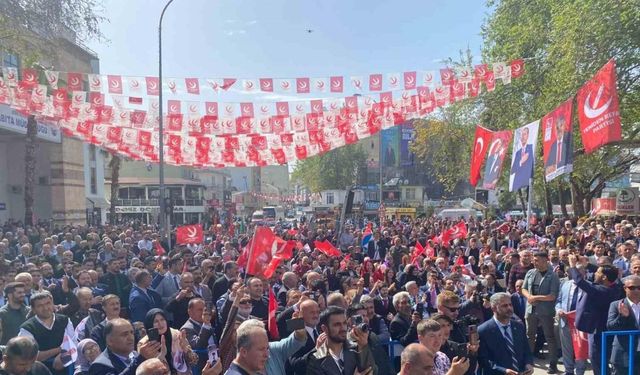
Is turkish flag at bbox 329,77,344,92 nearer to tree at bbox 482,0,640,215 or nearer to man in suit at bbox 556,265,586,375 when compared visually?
tree at bbox 482,0,640,215

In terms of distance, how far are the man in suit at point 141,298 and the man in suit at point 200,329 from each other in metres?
1.65

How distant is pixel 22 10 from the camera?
1338 centimetres

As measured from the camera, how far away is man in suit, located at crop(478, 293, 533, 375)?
5316 mm


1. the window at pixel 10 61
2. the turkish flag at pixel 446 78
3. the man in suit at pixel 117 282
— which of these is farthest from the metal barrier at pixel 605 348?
the window at pixel 10 61

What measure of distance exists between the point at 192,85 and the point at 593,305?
13572 millimetres

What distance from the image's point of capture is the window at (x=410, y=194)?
7750 centimetres

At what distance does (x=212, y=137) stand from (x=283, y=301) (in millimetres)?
14347

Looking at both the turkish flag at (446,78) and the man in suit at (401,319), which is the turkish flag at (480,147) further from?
the man in suit at (401,319)

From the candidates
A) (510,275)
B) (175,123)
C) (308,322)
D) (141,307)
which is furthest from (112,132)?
(308,322)

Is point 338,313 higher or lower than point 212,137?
lower

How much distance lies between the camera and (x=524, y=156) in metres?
14.2

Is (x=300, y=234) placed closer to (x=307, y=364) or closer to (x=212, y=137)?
(x=212, y=137)

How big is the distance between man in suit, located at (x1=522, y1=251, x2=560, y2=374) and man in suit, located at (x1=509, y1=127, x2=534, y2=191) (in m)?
6.20

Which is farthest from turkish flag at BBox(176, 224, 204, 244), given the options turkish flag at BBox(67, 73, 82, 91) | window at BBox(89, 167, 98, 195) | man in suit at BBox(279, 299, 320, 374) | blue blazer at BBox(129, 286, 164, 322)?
window at BBox(89, 167, 98, 195)
